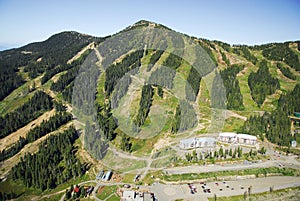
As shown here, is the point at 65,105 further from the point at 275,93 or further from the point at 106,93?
the point at 275,93

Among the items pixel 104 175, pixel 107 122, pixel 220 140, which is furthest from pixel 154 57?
pixel 104 175

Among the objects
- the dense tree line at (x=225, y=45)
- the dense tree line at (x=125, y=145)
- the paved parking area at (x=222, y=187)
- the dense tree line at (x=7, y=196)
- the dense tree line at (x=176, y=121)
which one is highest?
the dense tree line at (x=225, y=45)

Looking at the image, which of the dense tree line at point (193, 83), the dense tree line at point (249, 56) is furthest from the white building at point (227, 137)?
the dense tree line at point (249, 56)

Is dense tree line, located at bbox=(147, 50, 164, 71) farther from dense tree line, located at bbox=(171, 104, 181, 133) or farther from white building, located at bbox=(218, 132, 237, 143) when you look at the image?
white building, located at bbox=(218, 132, 237, 143)

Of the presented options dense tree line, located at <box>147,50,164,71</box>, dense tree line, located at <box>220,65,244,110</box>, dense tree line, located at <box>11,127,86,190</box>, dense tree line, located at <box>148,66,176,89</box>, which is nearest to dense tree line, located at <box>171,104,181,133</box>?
dense tree line, located at <box>220,65,244,110</box>

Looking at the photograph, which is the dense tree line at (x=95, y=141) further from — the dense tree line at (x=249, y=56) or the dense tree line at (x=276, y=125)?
the dense tree line at (x=249, y=56)

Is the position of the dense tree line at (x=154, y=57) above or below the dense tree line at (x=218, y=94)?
above

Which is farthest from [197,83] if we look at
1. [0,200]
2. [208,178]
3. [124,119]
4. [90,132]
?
[0,200]
